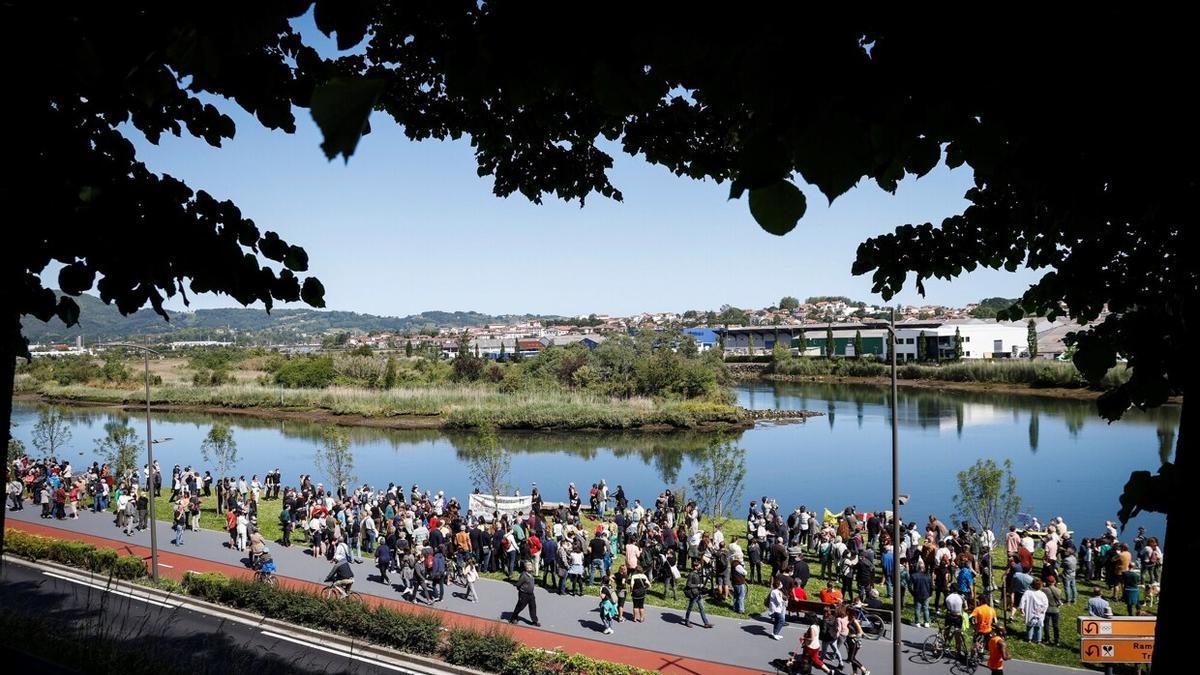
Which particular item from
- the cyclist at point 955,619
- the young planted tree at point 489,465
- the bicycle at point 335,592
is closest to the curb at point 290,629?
the bicycle at point 335,592

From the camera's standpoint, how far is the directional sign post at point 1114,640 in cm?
1019

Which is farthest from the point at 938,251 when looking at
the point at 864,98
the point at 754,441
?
the point at 754,441

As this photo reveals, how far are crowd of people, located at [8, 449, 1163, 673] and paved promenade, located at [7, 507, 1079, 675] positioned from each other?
0.29 metres

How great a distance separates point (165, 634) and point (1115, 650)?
1244cm

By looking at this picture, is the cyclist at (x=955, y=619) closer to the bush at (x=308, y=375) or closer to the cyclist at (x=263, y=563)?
the cyclist at (x=263, y=563)

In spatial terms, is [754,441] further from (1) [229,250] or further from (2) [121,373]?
(2) [121,373]

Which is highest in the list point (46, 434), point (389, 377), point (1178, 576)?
point (1178, 576)

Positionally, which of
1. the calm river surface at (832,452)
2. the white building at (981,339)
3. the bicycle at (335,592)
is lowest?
the calm river surface at (832,452)

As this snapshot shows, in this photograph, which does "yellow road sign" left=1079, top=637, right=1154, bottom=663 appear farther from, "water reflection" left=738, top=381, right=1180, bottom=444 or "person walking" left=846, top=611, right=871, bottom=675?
"water reflection" left=738, top=381, right=1180, bottom=444

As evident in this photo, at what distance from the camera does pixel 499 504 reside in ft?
75.9

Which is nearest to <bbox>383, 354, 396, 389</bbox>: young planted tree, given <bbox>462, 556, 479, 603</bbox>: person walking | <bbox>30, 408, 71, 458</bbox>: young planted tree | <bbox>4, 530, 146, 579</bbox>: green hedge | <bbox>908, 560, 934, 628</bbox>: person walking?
<bbox>30, 408, 71, 458</bbox>: young planted tree

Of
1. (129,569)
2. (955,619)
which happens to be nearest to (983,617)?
(955,619)

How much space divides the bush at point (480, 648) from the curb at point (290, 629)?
0.39ft

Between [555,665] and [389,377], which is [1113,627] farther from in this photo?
[389,377]
